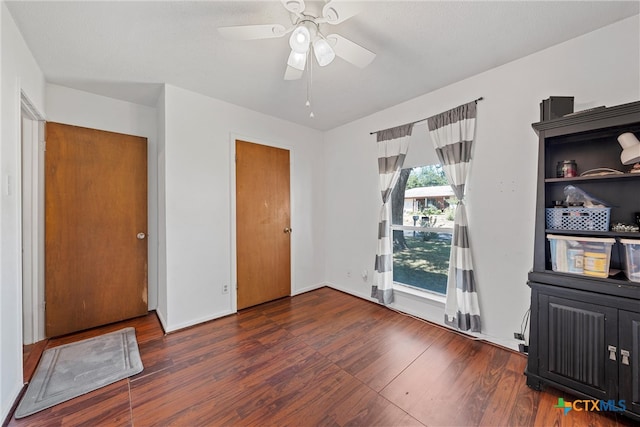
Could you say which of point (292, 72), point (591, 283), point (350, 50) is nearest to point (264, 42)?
point (292, 72)

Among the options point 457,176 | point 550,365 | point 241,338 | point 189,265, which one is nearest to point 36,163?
point 189,265

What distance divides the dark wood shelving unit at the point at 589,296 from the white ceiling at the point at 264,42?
709 millimetres

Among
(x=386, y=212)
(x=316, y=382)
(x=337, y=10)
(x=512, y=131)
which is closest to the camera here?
(x=337, y=10)

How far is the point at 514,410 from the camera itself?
153 cm

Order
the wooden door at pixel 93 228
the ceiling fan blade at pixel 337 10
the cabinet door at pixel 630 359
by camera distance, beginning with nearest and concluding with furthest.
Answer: the ceiling fan blade at pixel 337 10
the cabinet door at pixel 630 359
the wooden door at pixel 93 228

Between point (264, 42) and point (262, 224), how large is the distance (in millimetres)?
1993

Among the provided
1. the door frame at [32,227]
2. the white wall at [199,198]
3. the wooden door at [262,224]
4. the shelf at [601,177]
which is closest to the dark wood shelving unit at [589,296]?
the shelf at [601,177]

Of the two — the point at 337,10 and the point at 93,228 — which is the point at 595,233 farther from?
the point at 93,228

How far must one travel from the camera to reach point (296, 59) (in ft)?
5.20

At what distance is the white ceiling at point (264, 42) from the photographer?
156 cm

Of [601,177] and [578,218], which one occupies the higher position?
[601,177]

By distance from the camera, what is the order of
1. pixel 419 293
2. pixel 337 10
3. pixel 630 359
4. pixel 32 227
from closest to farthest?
pixel 337 10, pixel 630 359, pixel 32 227, pixel 419 293

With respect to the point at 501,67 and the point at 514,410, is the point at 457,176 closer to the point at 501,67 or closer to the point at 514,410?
the point at 501,67

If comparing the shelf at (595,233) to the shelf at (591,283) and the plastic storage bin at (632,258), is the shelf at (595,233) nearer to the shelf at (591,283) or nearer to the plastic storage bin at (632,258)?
the plastic storage bin at (632,258)
